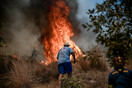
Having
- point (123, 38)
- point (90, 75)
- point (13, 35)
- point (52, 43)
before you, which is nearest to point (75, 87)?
point (123, 38)

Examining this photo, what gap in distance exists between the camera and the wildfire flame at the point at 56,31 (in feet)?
35.1

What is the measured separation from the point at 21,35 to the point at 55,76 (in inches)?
433

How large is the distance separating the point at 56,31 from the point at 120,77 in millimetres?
9188

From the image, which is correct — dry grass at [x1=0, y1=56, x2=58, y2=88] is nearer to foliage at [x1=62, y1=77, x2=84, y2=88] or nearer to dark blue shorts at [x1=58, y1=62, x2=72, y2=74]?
dark blue shorts at [x1=58, y1=62, x2=72, y2=74]

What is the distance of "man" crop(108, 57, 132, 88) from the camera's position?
6.58ft

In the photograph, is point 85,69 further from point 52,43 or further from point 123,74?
point 52,43

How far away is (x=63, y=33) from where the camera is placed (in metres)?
10.9

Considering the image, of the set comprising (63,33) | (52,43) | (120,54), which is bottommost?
(120,54)

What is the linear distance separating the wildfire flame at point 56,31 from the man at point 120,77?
27.2 feet

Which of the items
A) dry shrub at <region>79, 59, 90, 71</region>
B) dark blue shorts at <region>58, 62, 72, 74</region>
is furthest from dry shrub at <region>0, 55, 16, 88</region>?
dry shrub at <region>79, 59, 90, 71</region>

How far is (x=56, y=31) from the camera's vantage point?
428 inches

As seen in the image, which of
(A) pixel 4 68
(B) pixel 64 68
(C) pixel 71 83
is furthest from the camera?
(A) pixel 4 68

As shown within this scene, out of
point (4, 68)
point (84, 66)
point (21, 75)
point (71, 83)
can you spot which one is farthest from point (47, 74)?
point (71, 83)

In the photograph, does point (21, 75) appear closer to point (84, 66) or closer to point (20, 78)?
point (20, 78)
